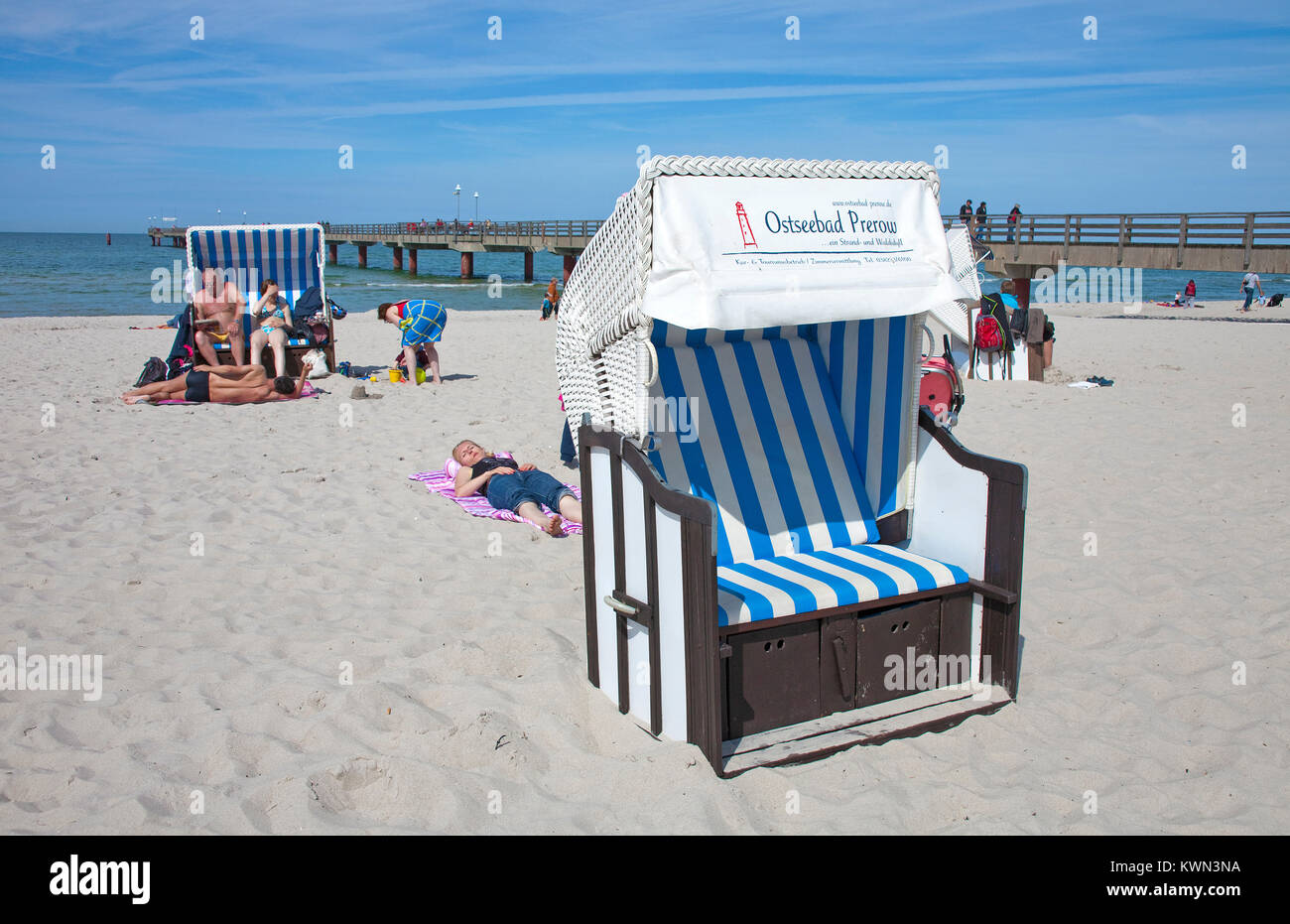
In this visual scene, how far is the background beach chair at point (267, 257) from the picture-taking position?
11086 mm

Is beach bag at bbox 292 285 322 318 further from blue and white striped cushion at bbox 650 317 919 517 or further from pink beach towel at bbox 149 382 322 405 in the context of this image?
blue and white striped cushion at bbox 650 317 919 517

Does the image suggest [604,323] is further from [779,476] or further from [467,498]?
[467,498]

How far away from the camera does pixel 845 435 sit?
3.85 meters

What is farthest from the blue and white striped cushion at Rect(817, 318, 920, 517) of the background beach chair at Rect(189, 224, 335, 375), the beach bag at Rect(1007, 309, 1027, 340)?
the background beach chair at Rect(189, 224, 335, 375)

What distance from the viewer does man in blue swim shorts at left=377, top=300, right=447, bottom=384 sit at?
1015 centimetres

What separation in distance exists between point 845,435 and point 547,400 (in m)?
5.88

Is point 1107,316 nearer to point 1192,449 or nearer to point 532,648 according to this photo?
point 1192,449

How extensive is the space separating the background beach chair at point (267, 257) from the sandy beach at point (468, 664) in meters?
4.27

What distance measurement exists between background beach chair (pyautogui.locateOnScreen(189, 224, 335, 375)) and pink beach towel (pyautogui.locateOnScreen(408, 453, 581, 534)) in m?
5.32

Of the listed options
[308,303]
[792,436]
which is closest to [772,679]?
[792,436]

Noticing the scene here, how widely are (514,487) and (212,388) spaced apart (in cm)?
480

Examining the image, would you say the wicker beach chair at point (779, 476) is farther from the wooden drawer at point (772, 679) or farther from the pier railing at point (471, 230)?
the pier railing at point (471, 230)
